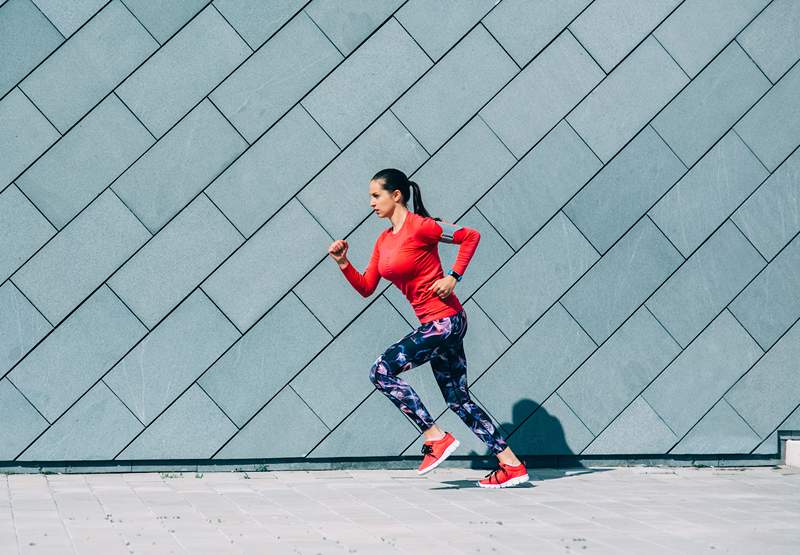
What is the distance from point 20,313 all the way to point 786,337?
587cm

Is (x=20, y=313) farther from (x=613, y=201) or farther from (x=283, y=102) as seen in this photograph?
(x=613, y=201)

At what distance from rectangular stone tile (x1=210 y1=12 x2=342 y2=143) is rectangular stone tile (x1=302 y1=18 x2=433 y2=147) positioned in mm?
107

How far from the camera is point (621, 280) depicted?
9602 millimetres

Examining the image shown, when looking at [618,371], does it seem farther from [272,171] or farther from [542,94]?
[272,171]

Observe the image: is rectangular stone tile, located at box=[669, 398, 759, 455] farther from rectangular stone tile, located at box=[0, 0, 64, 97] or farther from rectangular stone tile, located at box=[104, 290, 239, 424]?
rectangular stone tile, located at box=[0, 0, 64, 97]

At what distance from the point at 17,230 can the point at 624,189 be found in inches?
179

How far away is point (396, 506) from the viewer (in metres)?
7.46

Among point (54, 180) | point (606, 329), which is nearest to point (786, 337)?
point (606, 329)

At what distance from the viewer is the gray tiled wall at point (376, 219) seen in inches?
345

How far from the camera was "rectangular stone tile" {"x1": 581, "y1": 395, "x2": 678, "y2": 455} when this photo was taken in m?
9.56

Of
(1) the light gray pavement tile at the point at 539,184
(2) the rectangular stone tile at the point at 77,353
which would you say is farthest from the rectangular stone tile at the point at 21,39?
(1) the light gray pavement tile at the point at 539,184

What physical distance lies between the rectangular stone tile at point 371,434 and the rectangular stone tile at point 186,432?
708 mm

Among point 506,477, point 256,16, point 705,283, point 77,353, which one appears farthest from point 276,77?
point 705,283

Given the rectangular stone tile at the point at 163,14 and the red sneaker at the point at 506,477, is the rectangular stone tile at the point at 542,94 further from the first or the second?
the red sneaker at the point at 506,477
